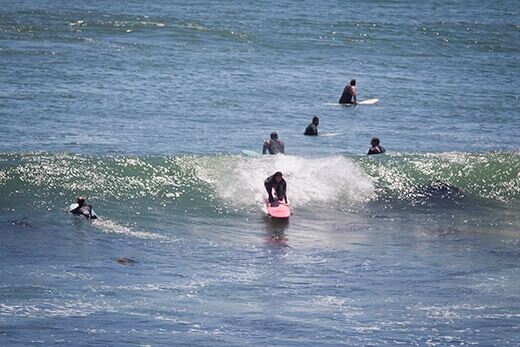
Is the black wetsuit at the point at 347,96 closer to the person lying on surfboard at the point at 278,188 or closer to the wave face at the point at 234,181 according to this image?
the wave face at the point at 234,181

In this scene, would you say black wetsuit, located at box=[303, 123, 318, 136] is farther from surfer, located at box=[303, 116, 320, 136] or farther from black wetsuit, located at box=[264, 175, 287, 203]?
black wetsuit, located at box=[264, 175, 287, 203]

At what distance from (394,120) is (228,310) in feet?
64.0

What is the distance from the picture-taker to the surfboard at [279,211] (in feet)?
67.4

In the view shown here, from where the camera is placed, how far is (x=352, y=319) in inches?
546

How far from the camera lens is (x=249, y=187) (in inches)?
883

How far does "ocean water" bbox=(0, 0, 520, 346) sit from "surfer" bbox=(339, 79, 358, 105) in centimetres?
95

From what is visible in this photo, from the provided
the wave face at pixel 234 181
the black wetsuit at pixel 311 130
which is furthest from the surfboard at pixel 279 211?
the black wetsuit at pixel 311 130

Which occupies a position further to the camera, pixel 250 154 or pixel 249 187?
pixel 250 154

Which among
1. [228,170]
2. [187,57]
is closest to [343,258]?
[228,170]

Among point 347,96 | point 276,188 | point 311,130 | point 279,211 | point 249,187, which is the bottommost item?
point 279,211

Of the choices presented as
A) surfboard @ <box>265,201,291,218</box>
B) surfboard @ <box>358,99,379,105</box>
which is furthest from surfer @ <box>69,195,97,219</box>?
surfboard @ <box>358,99,379,105</box>

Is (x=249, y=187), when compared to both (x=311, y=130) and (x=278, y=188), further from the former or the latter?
(x=311, y=130)

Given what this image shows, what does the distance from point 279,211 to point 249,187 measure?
202 centimetres

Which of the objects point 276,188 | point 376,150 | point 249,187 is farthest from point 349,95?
point 276,188
